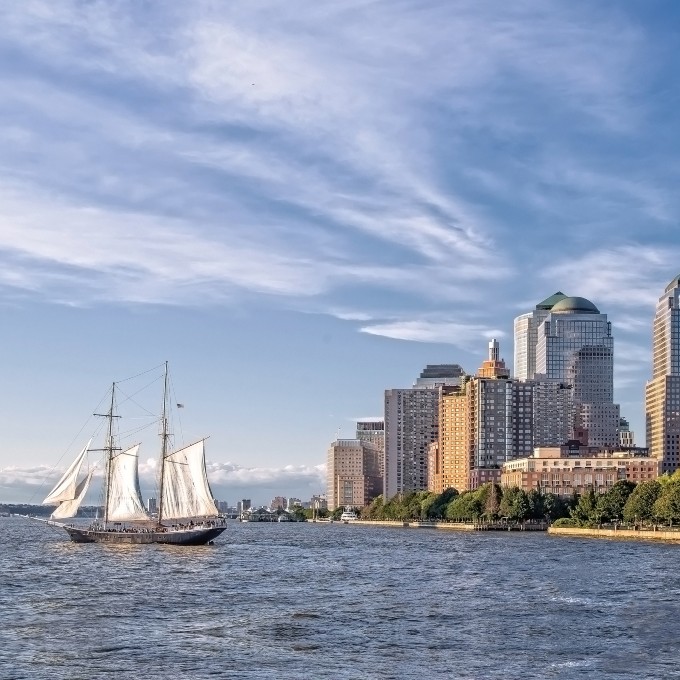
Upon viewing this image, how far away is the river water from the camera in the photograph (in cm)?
6738

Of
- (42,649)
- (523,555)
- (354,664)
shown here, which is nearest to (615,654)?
(354,664)

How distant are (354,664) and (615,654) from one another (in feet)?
48.8

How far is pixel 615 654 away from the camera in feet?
235

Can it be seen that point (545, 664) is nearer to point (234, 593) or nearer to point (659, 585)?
point (234, 593)

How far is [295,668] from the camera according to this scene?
6656 cm

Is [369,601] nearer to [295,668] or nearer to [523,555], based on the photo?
[295,668]

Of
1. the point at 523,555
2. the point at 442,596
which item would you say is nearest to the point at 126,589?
the point at 442,596

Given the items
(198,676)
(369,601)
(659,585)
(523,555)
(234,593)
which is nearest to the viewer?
(198,676)

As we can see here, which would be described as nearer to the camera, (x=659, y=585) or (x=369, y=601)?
(x=369, y=601)

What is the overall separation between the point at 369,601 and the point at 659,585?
31.6 metres

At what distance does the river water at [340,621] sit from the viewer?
221 feet

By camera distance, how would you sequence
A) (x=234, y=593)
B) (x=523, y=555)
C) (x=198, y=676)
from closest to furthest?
1. (x=198, y=676)
2. (x=234, y=593)
3. (x=523, y=555)

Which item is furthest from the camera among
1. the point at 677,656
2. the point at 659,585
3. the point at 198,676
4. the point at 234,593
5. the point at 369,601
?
the point at 659,585

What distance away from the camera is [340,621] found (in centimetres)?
8750
